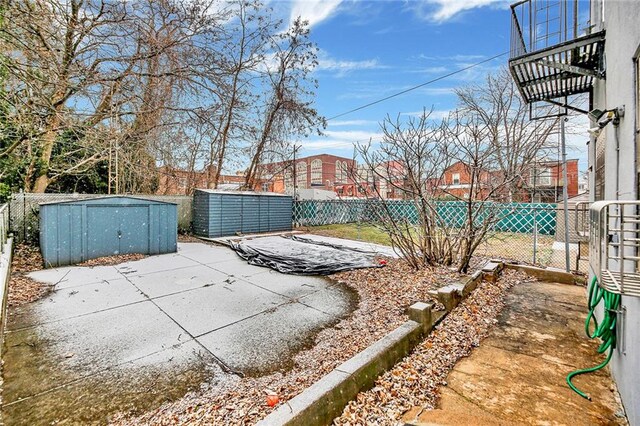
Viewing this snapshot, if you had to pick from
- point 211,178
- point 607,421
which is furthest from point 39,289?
point 211,178

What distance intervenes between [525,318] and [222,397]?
3.22 m

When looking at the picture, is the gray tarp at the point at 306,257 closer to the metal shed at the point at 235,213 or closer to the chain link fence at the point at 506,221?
the chain link fence at the point at 506,221

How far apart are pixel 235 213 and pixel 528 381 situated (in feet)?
27.9

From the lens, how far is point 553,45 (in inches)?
121

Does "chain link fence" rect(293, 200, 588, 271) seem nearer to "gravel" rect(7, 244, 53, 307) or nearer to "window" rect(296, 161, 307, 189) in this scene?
"window" rect(296, 161, 307, 189)

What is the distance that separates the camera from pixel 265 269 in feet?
17.4

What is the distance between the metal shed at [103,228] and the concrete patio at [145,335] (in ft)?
2.17

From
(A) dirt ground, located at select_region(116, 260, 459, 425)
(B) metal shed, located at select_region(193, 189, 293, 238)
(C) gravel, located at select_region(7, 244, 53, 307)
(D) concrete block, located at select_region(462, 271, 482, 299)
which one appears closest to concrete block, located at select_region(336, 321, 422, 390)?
(A) dirt ground, located at select_region(116, 260, 459, 425)

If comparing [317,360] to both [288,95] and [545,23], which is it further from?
[288,95]

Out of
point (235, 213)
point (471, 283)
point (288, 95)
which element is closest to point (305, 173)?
point (288, 95)

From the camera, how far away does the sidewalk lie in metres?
1.73

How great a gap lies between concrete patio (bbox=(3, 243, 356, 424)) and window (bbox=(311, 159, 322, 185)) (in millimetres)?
25083

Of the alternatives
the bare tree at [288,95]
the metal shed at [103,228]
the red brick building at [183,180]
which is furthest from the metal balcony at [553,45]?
the red brick building at [183,180]

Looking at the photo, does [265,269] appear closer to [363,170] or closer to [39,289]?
[363,170]
